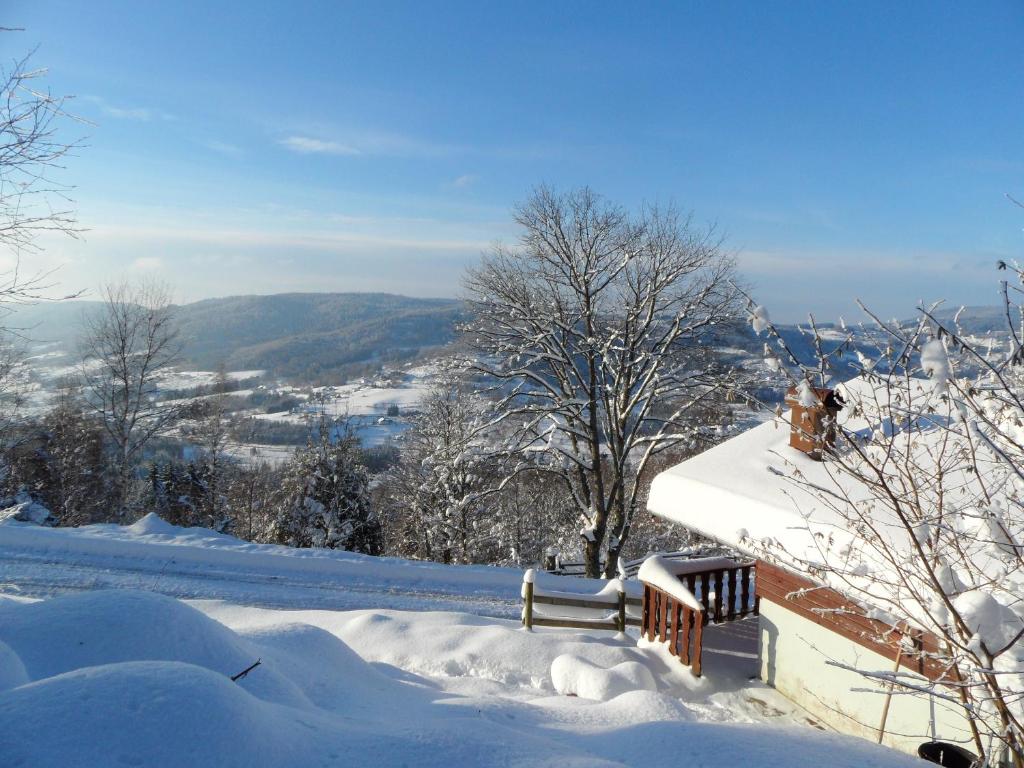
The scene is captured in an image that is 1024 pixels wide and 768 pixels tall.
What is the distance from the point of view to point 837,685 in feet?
22.3

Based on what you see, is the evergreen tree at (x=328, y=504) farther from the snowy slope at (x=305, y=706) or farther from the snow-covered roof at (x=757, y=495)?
the snow-covered roof at (x=757, y=495)

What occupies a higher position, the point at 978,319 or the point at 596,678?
the point at 978,319

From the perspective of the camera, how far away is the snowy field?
3.11 metres

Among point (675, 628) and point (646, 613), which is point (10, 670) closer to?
point (675, 628)

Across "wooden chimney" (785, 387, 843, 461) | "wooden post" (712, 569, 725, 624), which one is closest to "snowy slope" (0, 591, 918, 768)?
"wooden post" (712, 569, 725, 624)

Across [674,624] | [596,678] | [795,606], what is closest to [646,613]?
[674,624]

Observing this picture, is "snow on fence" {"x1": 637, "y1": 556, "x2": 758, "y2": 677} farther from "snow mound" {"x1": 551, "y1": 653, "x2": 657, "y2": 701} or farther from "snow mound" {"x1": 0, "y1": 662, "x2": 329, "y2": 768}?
"snow mound" {"x1": 0, "y1": 662, "x2": 329, "y2": 768}

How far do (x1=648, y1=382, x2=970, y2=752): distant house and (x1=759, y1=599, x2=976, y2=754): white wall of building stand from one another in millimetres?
11

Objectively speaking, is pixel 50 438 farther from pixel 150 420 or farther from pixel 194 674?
pixel 194 674

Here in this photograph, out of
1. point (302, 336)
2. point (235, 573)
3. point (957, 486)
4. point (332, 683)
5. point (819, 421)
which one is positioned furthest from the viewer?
A: point (302, 336)

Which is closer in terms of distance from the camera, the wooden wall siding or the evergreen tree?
the wooden wall siding

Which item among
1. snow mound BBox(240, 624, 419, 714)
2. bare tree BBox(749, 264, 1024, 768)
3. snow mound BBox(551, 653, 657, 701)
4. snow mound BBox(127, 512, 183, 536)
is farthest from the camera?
snow mound BBox(127, 512, 183, 536)

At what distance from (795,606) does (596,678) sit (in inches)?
100

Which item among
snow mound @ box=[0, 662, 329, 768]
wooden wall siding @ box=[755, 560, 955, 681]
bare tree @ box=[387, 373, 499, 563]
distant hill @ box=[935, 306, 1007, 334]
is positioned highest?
A: distant hill @ box=[935, 306, 1007, 334]
